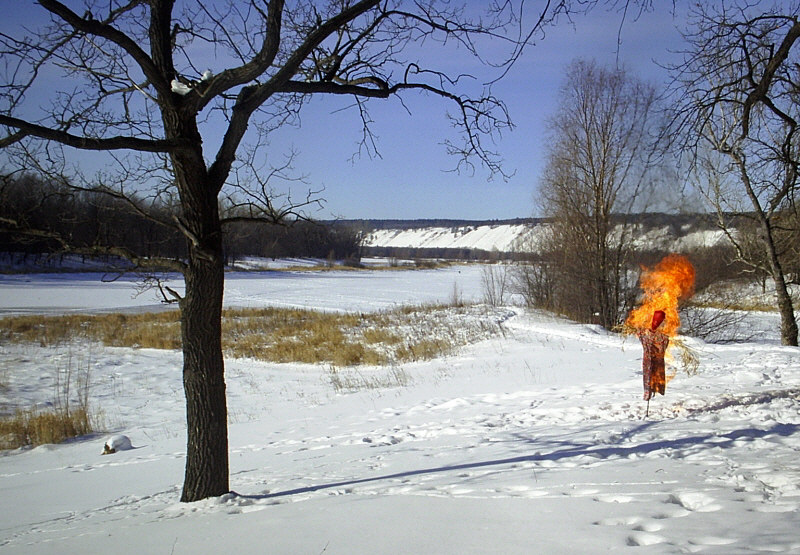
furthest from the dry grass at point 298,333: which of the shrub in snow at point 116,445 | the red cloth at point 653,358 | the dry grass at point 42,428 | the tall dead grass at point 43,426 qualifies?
the red cloth at point 653,358

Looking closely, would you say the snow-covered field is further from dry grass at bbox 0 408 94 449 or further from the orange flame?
the orange flame

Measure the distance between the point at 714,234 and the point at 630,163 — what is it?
11.4ft

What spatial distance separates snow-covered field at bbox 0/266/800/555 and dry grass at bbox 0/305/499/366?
12.6 ft

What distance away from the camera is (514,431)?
7.19 m

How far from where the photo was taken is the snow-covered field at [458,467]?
11.4ft

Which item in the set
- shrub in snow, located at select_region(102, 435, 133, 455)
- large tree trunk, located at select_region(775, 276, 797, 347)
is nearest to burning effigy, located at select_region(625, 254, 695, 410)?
shrub in snow, located at select_region(102, 435, 133, 455)

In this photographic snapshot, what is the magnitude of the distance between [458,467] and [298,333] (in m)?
Result: 17.2

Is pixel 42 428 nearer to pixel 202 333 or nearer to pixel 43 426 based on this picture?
pixel 43 426

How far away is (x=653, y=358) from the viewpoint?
7.35m

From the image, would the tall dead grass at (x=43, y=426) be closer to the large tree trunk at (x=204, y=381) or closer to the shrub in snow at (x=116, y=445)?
the shrub in snow at (x=116, y=445)

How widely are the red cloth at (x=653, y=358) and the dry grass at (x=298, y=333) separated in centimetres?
911

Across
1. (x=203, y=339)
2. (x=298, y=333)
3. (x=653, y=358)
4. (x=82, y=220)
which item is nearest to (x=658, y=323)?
(x=653, y=358)

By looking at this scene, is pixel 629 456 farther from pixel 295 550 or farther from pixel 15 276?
pixel 15 276

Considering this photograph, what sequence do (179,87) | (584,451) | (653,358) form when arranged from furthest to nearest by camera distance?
(653,358) < (584,451) < (179,87)
